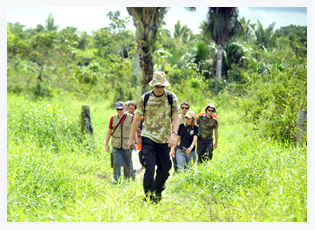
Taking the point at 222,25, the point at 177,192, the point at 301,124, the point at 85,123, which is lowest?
the point at 177,192

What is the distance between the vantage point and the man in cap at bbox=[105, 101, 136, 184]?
6.39 meters

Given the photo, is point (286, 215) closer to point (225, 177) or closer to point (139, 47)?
point (225, 177)

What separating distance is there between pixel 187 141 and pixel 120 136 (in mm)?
1402

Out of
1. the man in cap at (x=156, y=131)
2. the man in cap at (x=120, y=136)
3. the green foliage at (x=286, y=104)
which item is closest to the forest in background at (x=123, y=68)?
the green foliage at (x=286, y=104)

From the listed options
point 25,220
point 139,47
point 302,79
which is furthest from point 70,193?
point 139,47

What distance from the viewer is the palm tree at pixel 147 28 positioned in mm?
10523

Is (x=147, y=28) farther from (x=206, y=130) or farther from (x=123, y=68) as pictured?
(x=123, y=68)

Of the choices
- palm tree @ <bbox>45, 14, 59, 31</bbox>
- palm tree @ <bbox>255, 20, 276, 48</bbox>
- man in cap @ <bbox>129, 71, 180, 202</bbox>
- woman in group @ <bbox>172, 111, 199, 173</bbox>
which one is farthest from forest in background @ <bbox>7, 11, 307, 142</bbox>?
palm tree @ <bbox>45, 14, 59, 31</bbox>

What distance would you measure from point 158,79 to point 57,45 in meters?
24.1

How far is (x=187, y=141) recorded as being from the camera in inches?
257

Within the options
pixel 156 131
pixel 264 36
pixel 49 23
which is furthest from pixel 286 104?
pixel 49 23

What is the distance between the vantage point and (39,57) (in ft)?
90.0

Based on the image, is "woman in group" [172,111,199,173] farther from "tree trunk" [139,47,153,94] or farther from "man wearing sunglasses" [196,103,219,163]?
"tree trunk" [139,47,153,94]

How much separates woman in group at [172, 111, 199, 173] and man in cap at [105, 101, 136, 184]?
3.31ft
